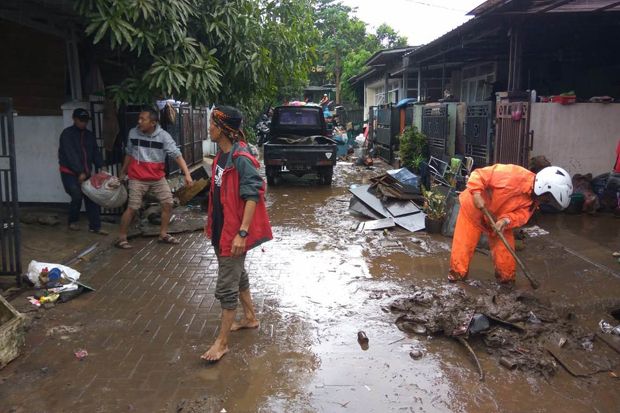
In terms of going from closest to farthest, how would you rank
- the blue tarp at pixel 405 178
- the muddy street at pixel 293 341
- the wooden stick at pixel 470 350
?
1. the muddy street at pixel 293 341
2. the wooden stick at pixel 470 350
3. the blue tarp at pixel 405 178

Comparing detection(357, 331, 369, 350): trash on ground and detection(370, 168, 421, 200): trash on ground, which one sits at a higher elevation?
detection(370, 168, 421, 200): trash on ground

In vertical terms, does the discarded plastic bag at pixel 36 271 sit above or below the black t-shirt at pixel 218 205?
below

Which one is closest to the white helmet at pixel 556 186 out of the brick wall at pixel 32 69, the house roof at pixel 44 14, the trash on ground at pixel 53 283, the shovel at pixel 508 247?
the shovel at pixel 508 247

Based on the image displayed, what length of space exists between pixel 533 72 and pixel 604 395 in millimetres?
12165

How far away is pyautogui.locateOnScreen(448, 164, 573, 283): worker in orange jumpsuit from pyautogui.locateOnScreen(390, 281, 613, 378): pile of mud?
0.61 meters

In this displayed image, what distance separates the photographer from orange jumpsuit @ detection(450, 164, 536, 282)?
5.35 meters

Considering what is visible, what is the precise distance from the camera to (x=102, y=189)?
23.6 ft

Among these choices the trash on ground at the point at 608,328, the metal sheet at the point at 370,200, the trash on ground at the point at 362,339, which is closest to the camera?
the trash on ground at the point at 362,339

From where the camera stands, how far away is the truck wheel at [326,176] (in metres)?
13.4

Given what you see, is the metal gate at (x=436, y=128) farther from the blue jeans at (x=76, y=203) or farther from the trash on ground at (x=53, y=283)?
the trash on ground at (x=53, y=283)

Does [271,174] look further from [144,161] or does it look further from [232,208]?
[232,208]

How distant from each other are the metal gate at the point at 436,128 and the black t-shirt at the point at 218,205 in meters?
8.97

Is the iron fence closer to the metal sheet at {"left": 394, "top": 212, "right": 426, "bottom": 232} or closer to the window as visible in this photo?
the window

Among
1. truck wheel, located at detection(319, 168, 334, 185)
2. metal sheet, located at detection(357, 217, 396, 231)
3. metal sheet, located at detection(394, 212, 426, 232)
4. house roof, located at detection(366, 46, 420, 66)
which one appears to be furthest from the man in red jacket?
house roof, located at detection(366, 46, 420, 66)
